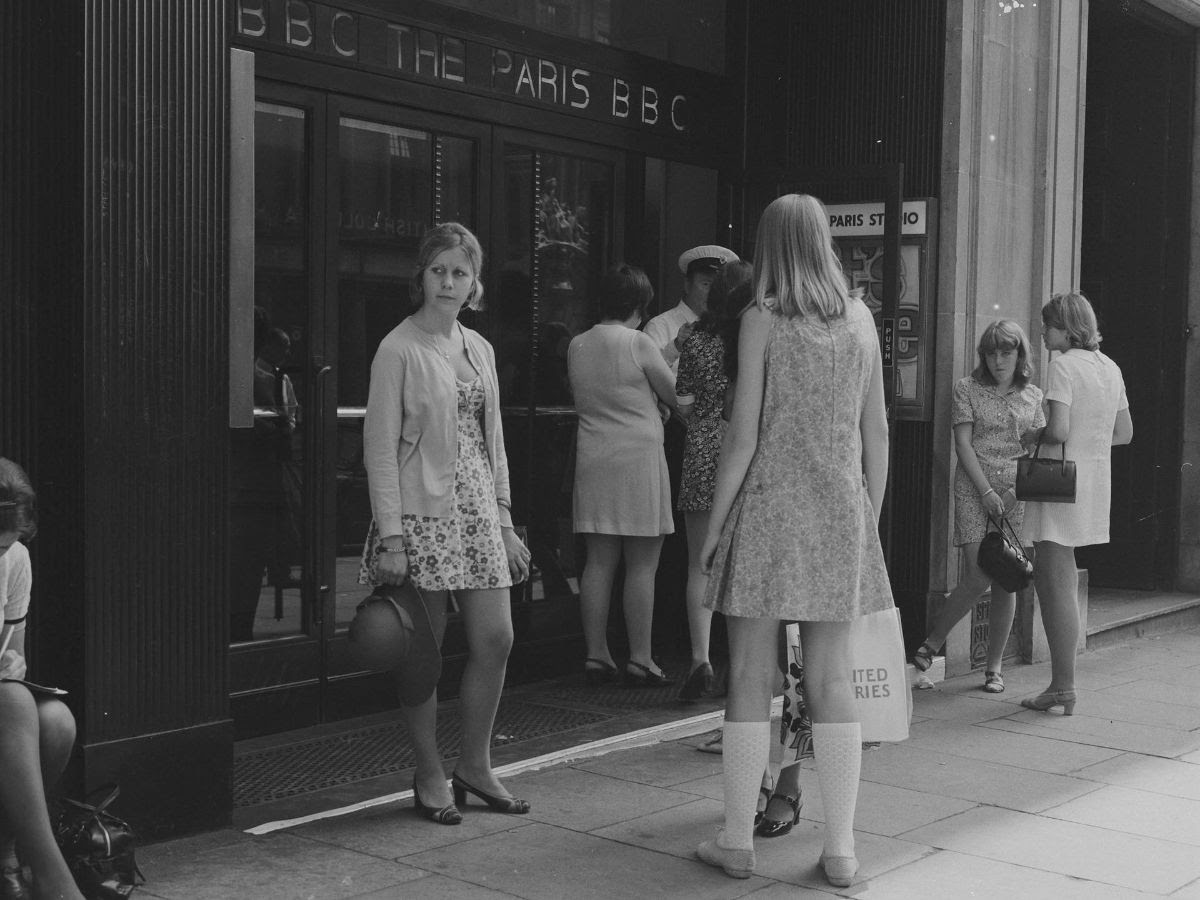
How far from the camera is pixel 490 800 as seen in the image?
16.4 feet

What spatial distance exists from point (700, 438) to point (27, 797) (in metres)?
3.54

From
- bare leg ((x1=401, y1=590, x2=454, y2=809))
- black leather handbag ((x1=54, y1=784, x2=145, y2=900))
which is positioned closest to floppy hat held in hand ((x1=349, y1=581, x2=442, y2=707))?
bare leg ((x1=401, y1=590, x2=454, y2=809))

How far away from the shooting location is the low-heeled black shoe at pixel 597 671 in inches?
279

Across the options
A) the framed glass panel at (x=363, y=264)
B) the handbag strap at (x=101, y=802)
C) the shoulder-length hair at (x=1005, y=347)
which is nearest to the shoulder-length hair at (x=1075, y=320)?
the shoulder-length hair at (x=1005, y=347)

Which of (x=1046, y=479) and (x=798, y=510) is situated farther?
(x=1046, y=479)

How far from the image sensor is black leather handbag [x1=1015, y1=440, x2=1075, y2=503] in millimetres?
6848

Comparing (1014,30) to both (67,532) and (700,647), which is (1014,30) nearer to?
(700,647)

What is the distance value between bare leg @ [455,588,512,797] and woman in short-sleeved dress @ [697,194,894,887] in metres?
0.84

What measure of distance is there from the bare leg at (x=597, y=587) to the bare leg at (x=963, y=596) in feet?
5.32

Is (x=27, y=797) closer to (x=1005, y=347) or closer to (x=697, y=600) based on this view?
(x=697, y=600)

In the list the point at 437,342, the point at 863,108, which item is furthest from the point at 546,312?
the point at 437,342

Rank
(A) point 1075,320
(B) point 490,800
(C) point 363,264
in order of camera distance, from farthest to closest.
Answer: (A) point 1075,320, (C) point 363,264, (B) point 490,800

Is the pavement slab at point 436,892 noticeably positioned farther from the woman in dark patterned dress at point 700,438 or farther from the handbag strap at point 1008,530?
the handbag strap at point 1008,530

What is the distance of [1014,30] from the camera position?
809 cm
